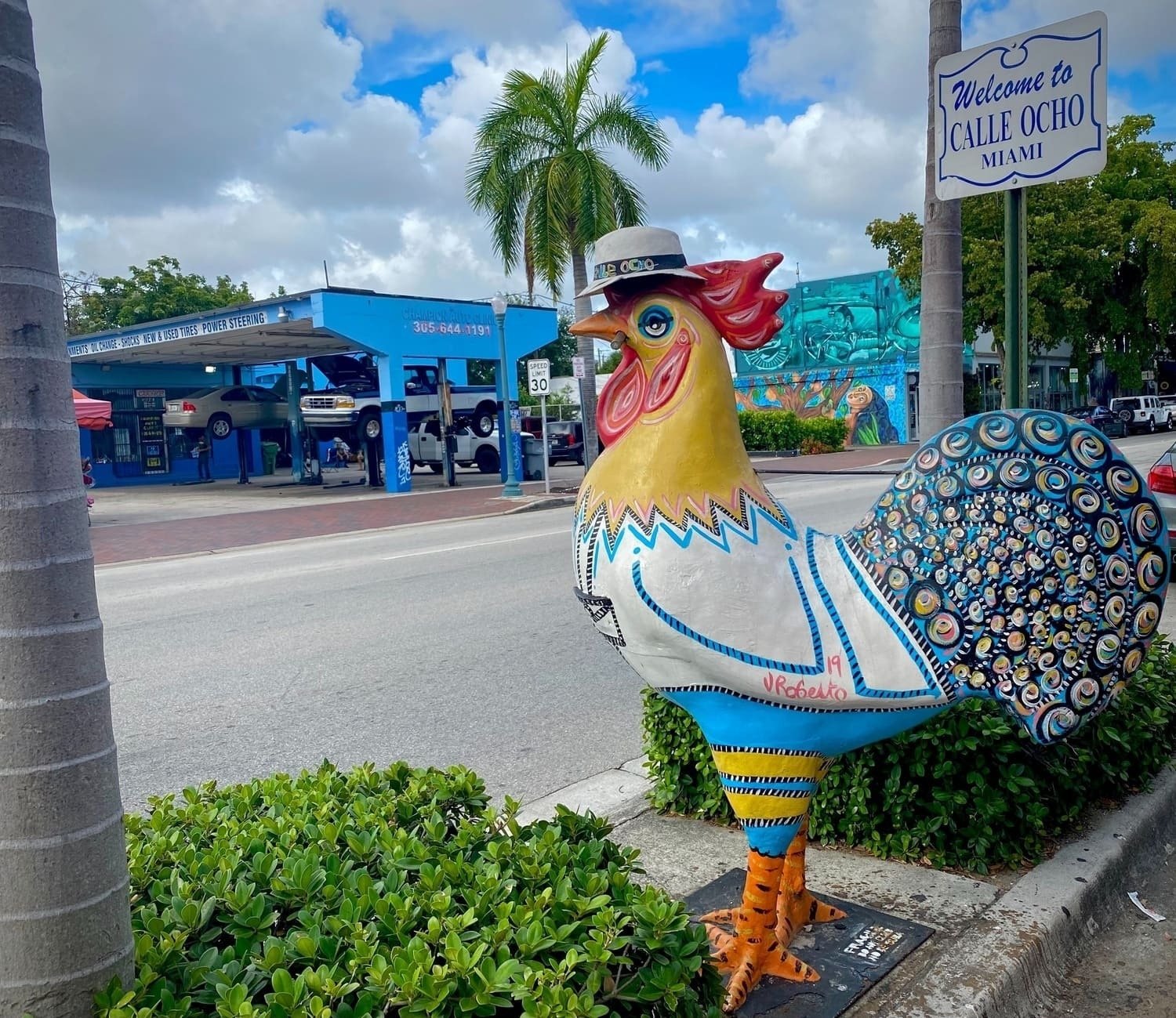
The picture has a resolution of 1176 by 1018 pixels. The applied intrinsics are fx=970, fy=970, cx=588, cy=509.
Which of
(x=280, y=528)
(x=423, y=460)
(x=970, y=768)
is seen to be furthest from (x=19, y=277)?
(x=423, y=460)

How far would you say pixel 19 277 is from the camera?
1533 mm

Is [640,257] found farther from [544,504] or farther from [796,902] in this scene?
[544,504]

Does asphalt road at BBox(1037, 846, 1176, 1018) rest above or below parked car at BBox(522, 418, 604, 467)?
below

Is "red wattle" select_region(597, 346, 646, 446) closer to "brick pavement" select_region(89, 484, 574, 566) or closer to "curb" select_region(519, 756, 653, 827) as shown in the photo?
"curb" select_region(519, 756, 653, 827)

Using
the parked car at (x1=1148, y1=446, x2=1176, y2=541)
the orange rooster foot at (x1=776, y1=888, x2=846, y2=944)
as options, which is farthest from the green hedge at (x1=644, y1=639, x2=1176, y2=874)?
the parked car at (x1=1148, y1=446, x2=1176, y2=541)

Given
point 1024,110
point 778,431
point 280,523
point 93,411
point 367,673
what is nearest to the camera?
point 1024,110

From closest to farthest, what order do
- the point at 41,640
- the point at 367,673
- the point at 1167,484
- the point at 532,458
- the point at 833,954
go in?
1. the point at 41,640
2. the point at 833,954
3. the point at 367,673
4. the point at 1167,484
5. the point at 532,458

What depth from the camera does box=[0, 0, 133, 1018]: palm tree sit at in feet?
5.05

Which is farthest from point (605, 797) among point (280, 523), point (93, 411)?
point (93, 411)

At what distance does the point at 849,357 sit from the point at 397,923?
4032 cm

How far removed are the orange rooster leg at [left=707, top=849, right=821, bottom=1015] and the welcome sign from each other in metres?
2.56

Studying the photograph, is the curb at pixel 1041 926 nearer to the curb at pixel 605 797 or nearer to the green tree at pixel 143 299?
the curb at pixel 605 797

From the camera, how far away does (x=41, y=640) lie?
5.17ft

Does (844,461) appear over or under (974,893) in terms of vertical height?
over
